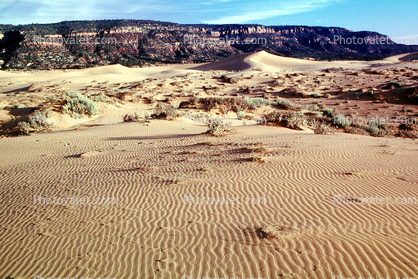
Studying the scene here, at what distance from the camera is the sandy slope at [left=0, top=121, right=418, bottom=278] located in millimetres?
3131

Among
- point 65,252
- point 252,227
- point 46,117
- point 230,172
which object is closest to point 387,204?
point 252,227

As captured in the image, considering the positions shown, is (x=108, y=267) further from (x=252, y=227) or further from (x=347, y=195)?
(x=347, y=195)

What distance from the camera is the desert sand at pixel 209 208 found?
3.15m

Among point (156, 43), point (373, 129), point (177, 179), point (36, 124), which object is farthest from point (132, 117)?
point (156, 43)

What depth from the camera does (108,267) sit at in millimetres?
3174

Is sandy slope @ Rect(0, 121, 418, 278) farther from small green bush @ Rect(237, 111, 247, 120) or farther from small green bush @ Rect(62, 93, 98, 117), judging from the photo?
small green bush @ Rect(237, 111, 247, 120)

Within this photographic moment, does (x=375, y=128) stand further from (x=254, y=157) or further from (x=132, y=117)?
(x=132, y=117)

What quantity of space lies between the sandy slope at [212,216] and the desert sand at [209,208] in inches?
0.8

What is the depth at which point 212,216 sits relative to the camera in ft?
14.0

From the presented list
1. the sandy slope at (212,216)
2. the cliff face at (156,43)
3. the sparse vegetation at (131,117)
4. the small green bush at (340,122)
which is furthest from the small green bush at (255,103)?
the cliff face at (156,43)

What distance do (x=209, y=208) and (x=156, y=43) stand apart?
273 ft

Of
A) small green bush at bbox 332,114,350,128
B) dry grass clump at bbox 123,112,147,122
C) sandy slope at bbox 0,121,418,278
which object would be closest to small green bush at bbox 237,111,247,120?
small green bush at bbox 332,114,350,128

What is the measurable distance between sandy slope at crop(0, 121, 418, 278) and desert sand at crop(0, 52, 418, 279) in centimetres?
2

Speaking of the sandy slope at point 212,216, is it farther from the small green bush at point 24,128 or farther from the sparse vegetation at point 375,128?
the small green bush at point 24,128
